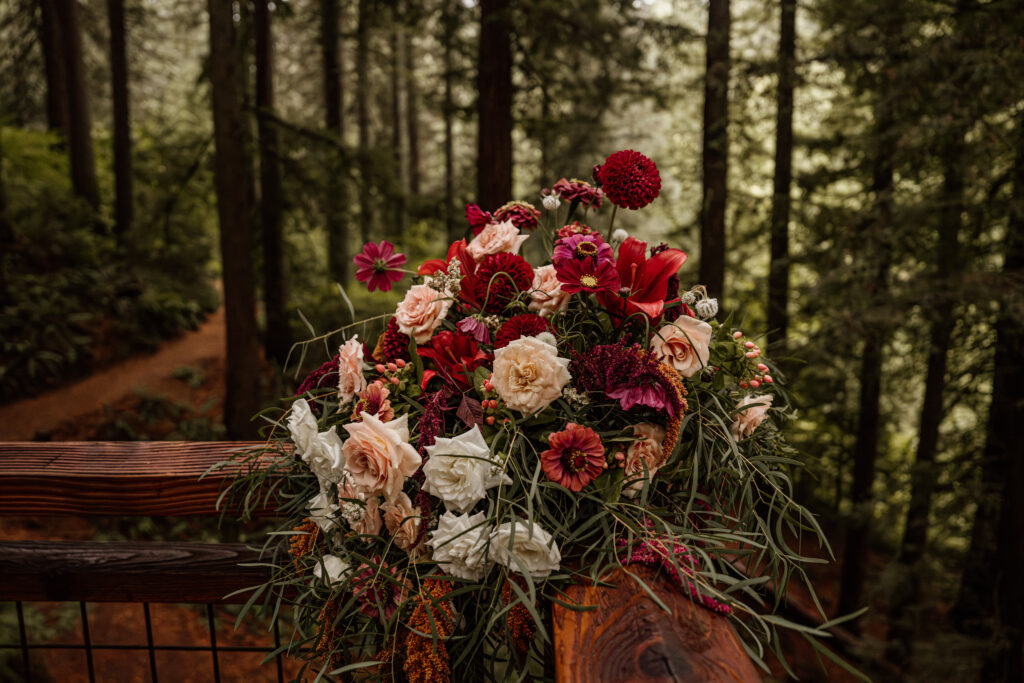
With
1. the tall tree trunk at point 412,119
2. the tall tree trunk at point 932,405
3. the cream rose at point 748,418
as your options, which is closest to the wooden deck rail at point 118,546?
the cream rose at point 748,418

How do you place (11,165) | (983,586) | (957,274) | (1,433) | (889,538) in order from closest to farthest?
(957,274), (983,586), (1,433), (11,165), (889,538)

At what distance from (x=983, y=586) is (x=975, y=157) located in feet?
12.2

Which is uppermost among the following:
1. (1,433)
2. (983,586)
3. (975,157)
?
(975,157)

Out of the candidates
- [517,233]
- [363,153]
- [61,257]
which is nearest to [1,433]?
[61,257]

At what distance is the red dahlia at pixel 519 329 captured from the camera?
1148 millimetres

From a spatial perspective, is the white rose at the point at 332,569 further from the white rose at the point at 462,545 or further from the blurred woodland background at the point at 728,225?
the blurred woodland background at the point at 728,225

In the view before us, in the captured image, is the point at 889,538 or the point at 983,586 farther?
the point at 889,538

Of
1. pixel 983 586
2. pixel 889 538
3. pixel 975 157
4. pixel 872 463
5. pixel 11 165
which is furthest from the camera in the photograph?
pixel 889 538

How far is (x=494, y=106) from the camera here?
6.13 meters

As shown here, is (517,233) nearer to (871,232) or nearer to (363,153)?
(871,232)

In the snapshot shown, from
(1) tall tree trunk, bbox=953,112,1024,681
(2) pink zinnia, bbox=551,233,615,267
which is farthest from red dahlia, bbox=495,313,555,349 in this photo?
(1) tall tree trunk, bbox=953,112,1024,681

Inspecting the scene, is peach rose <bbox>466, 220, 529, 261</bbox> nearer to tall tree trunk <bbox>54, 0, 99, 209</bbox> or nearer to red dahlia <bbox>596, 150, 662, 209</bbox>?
red dahlia <bbox>596, 150, 662, 209</bbox>

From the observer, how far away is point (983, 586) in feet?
18.3

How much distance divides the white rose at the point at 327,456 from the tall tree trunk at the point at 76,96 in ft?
39.9
